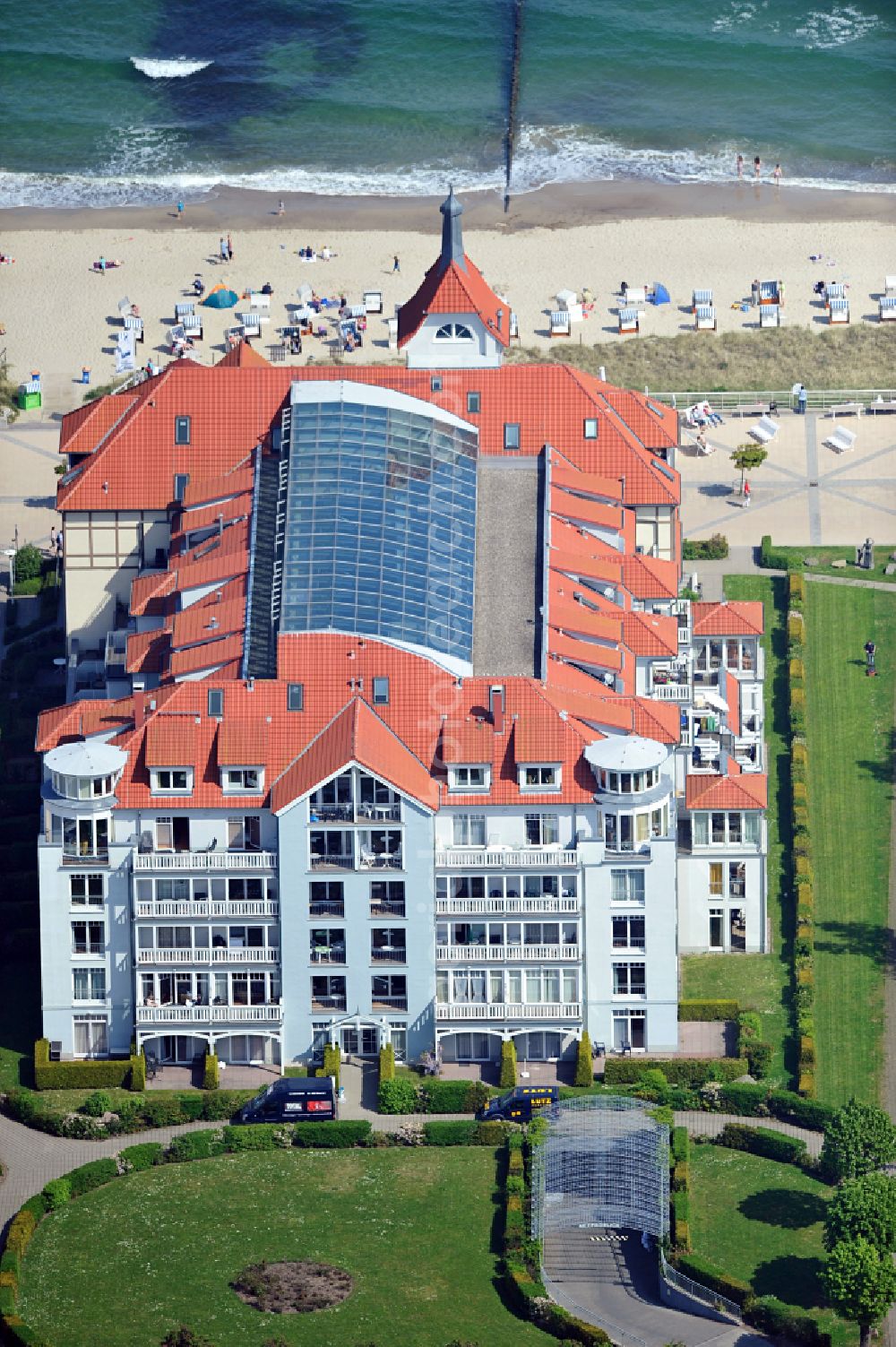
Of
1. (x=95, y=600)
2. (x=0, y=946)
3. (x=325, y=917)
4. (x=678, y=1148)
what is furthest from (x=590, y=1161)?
(x=95, y=600)

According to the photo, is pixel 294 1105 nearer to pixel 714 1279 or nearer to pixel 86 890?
pixel 86 890

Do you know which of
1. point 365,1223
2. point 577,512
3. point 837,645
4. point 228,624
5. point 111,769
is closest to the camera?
point 365,1223

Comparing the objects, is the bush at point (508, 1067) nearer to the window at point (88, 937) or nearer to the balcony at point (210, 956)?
the balcony at point (210, 956)

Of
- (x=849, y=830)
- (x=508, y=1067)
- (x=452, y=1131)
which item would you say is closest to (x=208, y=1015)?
(x=452, y=1131)

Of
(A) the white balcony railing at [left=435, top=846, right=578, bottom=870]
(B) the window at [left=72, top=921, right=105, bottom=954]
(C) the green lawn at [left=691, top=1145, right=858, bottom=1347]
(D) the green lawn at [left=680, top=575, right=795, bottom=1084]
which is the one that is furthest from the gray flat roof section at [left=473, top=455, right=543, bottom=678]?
(C) the green lawn at [left=691, top=1145, right=858, bottom=1347]

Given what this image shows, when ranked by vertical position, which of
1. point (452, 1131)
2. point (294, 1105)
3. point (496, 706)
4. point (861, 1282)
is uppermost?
point (496, 706)

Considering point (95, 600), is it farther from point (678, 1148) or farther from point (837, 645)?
point (678, 1148)

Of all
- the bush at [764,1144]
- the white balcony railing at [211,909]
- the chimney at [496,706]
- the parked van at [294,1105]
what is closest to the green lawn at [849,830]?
the bush at [764,1144]
